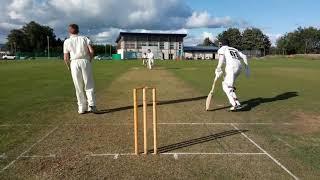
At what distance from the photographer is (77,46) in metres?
11.4

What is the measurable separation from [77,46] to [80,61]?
37 cm

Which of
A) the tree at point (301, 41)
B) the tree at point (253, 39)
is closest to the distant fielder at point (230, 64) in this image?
the tree at point (301, 41)

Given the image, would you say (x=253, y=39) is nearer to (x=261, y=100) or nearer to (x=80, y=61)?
(x=261, y=100)

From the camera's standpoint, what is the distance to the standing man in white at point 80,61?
11.4 metres

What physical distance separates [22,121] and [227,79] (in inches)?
213

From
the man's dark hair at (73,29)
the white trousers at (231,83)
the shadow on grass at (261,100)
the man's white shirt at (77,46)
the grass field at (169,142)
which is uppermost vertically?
the man's dark hair at (73,29)

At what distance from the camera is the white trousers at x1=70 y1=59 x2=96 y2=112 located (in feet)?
37.8

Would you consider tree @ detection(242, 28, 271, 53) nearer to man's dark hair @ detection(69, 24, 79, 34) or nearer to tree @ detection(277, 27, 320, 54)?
tree @ detection(277, 27, 320, 54)

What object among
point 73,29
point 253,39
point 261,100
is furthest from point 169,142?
point 253,39

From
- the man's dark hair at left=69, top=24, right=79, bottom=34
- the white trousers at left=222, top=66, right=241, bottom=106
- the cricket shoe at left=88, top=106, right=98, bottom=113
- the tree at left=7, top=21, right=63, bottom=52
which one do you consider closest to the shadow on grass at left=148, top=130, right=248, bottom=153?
the white trousers at left=222, top=66, right=241, bottom=106

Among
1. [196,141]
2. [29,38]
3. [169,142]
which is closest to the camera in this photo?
[169,142]

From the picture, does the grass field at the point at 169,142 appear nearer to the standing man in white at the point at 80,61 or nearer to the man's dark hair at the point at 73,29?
the standing man in white at the point at 80,61

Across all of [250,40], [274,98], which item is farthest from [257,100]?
[250,40]

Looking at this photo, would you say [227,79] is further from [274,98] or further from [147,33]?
[147,33]
